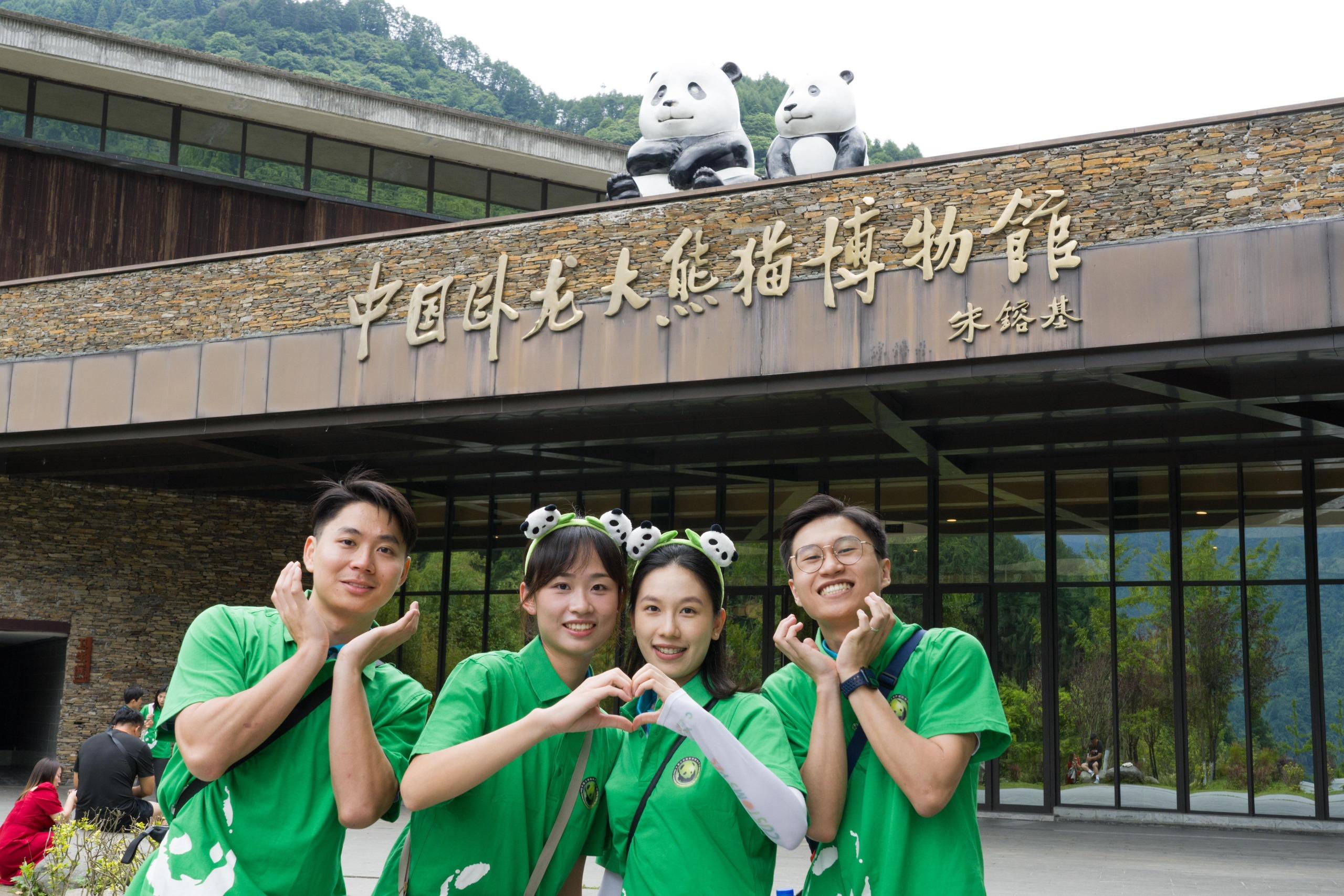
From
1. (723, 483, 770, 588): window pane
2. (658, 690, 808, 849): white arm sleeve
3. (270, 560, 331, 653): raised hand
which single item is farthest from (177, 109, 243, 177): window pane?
(658, 690, 808, 849): white arm sleeve

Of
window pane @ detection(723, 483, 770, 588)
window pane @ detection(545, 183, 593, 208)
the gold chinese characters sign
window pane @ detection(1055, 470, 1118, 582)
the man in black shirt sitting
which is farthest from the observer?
window pane @ detection(545, 183, 593, 208)

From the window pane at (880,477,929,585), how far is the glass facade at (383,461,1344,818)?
28 millimetres

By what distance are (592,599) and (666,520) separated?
51.4 feet

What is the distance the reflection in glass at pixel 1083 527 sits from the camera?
16.6m

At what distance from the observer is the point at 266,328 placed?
1571 cm

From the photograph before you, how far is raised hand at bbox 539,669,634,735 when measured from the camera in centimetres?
275

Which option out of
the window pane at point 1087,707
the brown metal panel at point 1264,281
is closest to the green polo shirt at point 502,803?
the brown metal panel at point 1264,281

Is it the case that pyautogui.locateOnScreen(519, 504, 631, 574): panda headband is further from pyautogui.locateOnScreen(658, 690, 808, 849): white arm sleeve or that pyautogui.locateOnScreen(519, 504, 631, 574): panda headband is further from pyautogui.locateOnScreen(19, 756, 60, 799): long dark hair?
pyautogui.locateOnScreen(19, 756, 60, 799): long dark hair

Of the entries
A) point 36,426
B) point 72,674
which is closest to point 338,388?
point 36,426

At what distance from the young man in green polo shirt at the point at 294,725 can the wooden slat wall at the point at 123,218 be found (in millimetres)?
20417

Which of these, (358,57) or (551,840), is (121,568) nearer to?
(551,840)

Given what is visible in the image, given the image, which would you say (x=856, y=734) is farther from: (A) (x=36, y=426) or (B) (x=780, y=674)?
(A) (x=36, y=426)

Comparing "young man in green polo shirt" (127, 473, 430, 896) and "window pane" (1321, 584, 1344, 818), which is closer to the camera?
"young man in green polo shirt" (127, 473, 430, 896)

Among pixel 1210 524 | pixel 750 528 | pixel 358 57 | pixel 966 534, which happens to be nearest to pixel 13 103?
pixel 750 528
